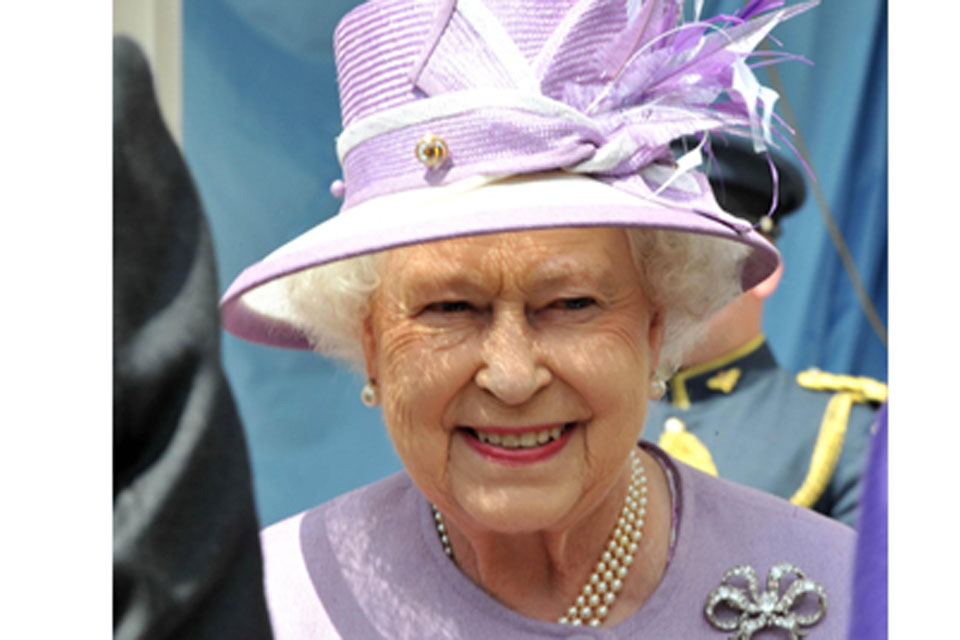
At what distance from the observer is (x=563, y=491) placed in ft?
6.53

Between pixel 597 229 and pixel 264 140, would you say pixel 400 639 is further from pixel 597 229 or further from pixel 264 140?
pixel 264 140

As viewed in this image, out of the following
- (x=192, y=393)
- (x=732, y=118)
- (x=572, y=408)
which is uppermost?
(x=192, y=393)

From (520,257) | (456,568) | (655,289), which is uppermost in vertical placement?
(520,257)

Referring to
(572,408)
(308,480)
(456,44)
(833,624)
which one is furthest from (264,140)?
(833,624)

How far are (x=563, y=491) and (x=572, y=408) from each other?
150mm

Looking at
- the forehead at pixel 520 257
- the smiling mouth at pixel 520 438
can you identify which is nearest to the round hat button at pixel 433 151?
the forehead at pixel 520 257

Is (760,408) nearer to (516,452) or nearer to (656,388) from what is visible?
(656,388)

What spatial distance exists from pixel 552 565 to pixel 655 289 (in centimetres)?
56

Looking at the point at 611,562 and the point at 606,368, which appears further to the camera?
the point at 611,562

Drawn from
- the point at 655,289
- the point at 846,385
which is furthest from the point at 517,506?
the point at 846,385

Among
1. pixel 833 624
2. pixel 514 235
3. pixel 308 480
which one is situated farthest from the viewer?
pixel 308 480

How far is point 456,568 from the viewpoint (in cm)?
224

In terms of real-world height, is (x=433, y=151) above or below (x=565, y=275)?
above
